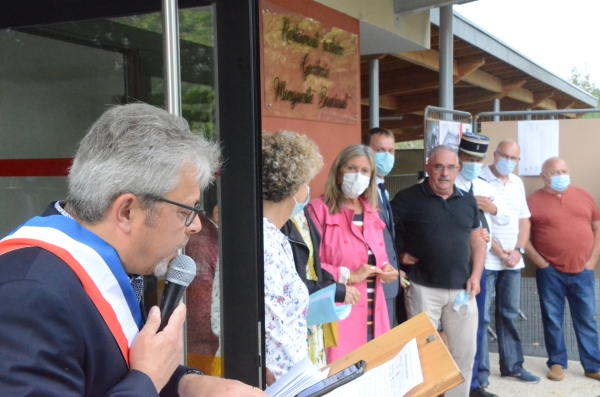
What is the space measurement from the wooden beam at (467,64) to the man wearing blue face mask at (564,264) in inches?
175

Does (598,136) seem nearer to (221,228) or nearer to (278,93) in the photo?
(278,93)

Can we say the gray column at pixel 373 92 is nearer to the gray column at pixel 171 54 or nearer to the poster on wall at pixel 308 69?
the poster on wall at pixel 308 69

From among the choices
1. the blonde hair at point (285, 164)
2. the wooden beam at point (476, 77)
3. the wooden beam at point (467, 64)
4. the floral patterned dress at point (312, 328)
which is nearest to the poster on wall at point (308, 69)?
the floral patterned dress at point (312, 328)

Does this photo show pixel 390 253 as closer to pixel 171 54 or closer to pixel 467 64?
pixel 171 54

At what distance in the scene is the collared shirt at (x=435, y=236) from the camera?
4.13 metres

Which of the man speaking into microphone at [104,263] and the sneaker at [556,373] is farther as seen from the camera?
the sneaker at [556,373]

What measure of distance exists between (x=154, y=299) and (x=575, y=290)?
4.19 meters

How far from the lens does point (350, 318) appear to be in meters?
3.48

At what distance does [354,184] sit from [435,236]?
2.60 feet

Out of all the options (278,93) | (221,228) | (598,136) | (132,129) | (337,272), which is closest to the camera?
(132,129)

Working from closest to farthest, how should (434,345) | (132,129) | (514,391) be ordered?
(132,129), (434,345), (514,391)

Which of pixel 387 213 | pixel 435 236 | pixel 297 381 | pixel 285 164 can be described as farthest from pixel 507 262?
pixel 297 381

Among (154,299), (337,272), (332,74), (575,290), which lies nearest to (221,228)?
(154,299)

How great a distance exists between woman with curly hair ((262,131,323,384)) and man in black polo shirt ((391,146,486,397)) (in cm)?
167
